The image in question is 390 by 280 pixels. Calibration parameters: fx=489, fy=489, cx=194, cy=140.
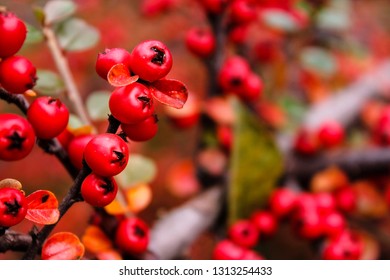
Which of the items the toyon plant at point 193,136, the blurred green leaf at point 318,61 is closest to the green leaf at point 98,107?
the toyon plant at point 193,136

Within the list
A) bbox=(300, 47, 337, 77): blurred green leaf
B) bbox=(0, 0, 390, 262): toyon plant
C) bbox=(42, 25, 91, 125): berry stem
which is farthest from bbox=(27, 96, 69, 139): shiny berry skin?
bbox=(300, 47, 337, 77): blurred green leaf

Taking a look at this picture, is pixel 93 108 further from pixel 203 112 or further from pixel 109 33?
pixel 109 33

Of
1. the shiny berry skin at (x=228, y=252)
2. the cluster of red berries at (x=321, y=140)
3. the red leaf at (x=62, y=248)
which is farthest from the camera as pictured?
the cluster of red berries at (x=321, y=140)

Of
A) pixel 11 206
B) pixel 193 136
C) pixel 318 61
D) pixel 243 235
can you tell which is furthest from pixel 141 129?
pixel 193 136

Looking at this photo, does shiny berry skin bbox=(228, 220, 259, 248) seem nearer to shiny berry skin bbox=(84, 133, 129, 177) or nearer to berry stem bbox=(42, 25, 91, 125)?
berry stem bbox=(42, 25, 91, 125)

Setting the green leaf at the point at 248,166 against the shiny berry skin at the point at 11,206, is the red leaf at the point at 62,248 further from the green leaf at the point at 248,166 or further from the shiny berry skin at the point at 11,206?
the green leaf at the point at 248,166

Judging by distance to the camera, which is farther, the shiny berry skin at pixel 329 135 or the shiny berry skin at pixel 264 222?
the shiny berry skin at pixel 329 135
